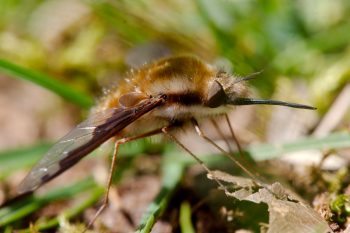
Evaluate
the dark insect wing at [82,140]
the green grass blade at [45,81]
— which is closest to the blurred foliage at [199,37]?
the green grass blade at [45,81]

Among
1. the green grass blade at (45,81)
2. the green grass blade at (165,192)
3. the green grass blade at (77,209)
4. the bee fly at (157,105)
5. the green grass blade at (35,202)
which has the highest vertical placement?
the green grass blade at (45,81)

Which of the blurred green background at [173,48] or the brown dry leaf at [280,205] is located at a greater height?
the blurred green background at [173,48]

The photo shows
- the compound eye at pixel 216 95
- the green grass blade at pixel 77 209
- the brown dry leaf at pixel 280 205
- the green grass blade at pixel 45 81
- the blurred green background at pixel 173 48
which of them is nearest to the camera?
the brown dry leaf at pixel 280 205

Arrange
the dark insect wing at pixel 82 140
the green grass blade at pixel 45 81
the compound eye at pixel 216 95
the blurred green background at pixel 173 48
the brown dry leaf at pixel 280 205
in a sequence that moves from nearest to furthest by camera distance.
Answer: the brown dry leaf at pixel 280 205, the dark insect wing at pixel 82 140, the compound eye at pixel 216 95, the green grass blade at pixel 45 81, the blurred green background at pixel 173 48

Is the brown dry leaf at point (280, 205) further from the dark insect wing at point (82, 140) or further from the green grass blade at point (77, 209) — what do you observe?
the green grass blade at point (77, 209)

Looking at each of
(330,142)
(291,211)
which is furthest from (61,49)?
(291,211)

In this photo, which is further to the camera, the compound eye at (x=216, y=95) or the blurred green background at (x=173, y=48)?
the blurred green background at (x=173, y=48)
